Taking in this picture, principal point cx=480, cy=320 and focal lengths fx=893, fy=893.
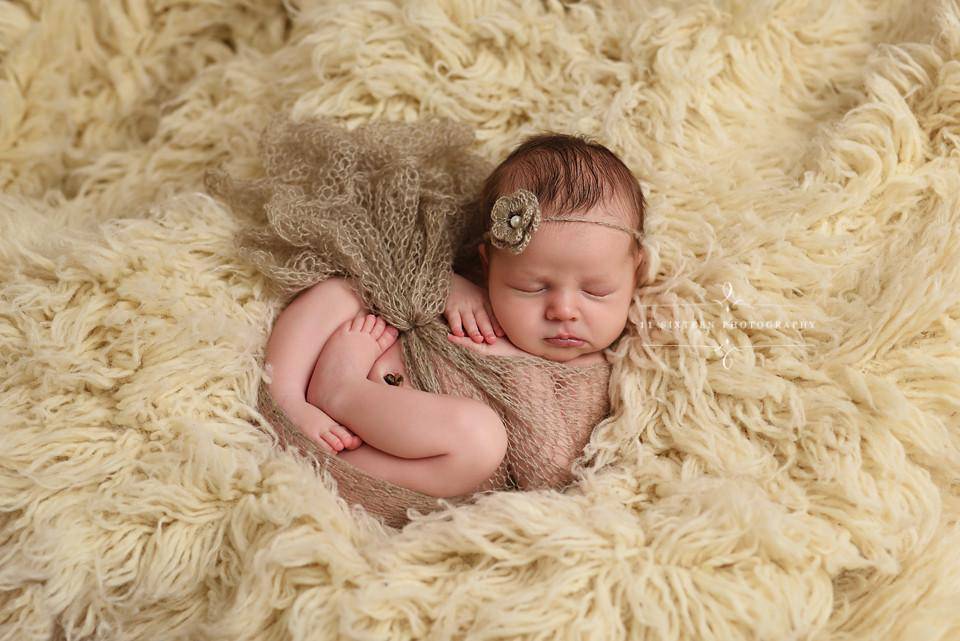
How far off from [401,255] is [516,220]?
0.21 metres

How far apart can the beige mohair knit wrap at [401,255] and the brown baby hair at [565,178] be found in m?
0.10

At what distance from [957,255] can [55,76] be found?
162 centimetres

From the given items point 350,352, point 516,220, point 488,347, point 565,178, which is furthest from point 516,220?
point 350,352

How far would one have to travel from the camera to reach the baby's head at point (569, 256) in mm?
1320

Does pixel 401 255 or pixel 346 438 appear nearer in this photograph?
pixel 346 438

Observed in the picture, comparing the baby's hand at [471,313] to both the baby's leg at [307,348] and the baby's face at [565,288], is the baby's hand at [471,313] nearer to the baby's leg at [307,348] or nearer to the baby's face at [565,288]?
the baby's face at [565,288]

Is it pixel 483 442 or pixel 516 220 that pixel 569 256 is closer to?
pixel 516 220

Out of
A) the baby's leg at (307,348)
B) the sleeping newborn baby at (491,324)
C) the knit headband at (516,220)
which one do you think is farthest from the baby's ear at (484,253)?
the baby's leg at (307,348)

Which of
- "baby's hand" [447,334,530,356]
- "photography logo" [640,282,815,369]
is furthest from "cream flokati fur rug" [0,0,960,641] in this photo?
"baby's hand" [447,334,530,356]

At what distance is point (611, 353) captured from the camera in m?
1.40

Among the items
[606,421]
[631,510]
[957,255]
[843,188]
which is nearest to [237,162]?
[606,421]

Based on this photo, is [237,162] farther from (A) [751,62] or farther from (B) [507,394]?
(A) [751,62]

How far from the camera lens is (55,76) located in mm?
1728

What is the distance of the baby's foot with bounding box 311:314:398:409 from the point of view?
4.33 feet
